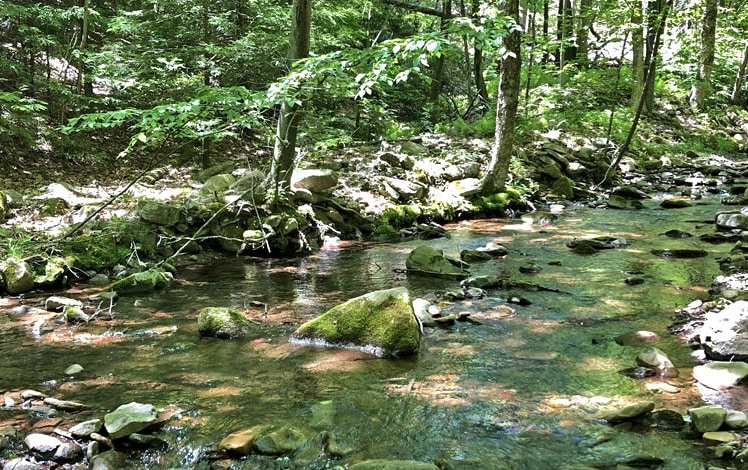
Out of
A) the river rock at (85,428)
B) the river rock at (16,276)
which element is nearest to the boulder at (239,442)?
the river rock at (85,428)

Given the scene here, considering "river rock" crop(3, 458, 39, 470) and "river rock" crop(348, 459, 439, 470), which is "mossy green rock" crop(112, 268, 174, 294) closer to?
"river rock" crop(3, 458, 39, 470)

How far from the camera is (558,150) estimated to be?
1622cm

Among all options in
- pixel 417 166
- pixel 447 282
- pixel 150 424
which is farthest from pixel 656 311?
pixel 417 166

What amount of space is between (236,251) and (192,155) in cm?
514

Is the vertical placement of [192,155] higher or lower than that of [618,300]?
higher

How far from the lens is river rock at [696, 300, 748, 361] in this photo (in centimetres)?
454

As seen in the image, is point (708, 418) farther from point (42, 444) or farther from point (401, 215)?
point (401, 215)

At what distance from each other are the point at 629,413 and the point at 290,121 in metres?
7.18

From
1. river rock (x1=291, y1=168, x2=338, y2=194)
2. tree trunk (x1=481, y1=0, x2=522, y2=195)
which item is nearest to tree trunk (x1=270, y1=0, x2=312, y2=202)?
river rock (x1=291, y1=168, x2=338, y2=194)

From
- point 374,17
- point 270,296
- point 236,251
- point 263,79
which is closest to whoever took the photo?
point 270,296

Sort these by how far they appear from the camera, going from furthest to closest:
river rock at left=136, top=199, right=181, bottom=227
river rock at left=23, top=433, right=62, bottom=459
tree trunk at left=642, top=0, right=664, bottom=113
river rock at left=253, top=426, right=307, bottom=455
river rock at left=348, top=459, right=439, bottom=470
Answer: tree trunk at left=642, top=0, right=664, bottom=113
river rock at left=136, top=199, right=181, bottom=227
river rock at left=253, top=426, right=307, bottom=455
river rock at left=23, top=433, right=62, bottom=459
river rock at left=348, top=459, right=439, bottom=470

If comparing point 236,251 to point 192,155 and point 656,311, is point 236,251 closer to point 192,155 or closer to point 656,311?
point 192,155

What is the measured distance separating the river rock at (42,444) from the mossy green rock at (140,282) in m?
3.98

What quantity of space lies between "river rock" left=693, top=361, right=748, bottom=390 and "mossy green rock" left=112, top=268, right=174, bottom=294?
6264 millimetres
